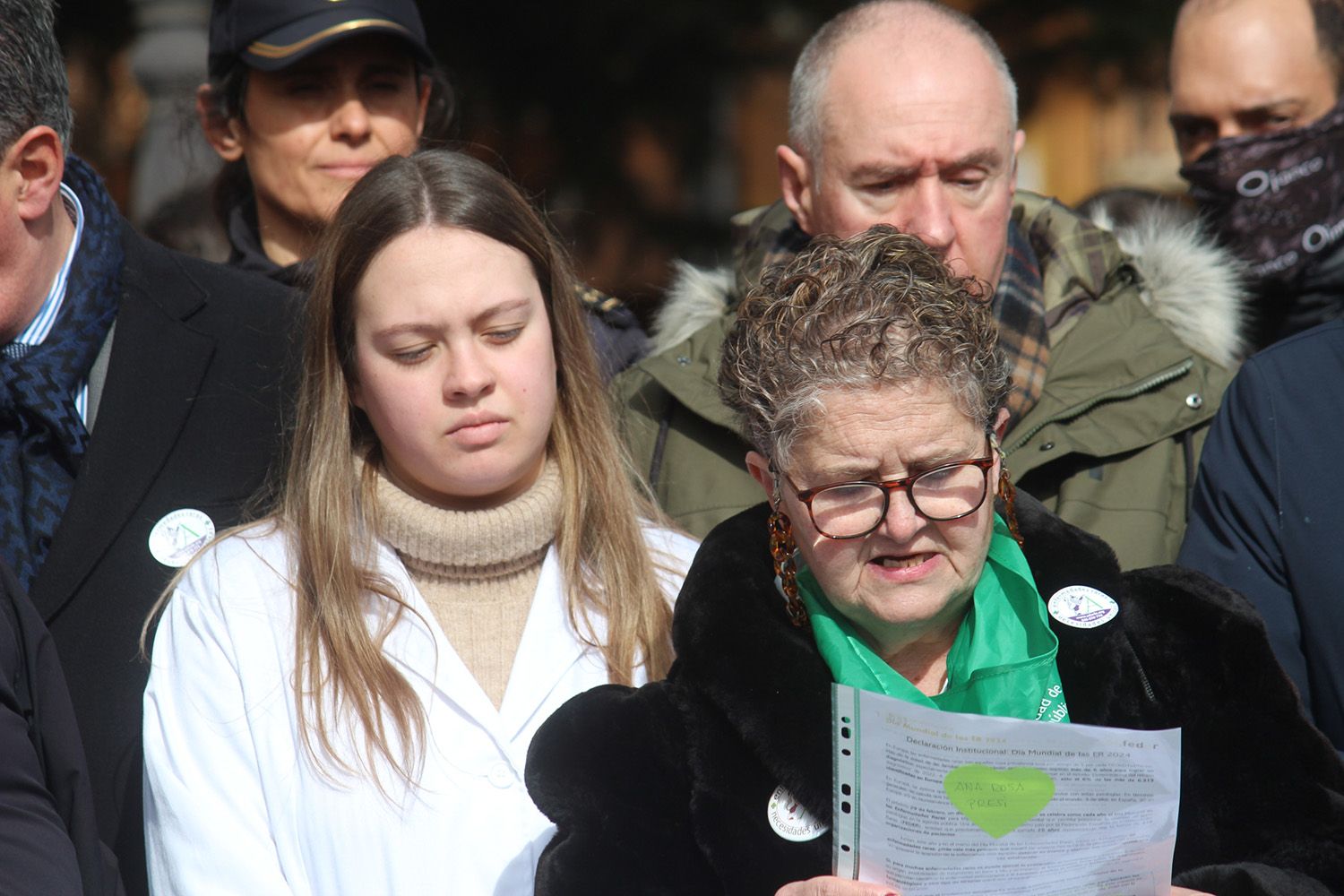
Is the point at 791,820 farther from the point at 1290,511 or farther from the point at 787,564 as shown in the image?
the point at 1290,511

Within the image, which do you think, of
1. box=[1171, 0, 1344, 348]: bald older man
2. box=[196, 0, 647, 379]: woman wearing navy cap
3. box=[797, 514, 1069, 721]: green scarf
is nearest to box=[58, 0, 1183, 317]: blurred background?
box=[196, 0, 647, 379]: woman wearing navy cap

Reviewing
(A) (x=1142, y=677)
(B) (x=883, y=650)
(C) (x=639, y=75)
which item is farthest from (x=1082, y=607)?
(C) (x=639, y=75)

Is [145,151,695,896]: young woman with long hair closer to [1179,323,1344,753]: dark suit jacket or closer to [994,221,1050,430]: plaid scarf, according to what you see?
[994,221,1050,430]: plaid scarf

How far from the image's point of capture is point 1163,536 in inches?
123

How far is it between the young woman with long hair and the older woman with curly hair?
1.04 feet

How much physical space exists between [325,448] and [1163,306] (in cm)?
195

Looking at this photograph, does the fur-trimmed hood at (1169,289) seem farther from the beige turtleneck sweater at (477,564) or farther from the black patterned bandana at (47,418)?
the black patterned bandana at (47,418)

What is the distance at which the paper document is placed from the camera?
212 centimetres

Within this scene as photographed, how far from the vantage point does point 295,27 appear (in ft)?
11.9

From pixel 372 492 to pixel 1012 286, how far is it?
1490mm

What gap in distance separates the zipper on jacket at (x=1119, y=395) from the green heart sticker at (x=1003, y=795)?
3.98 ft

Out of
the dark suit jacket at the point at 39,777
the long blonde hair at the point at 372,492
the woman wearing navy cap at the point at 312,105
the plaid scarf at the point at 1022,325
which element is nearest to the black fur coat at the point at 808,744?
the long blonde hair at the point at 372,492

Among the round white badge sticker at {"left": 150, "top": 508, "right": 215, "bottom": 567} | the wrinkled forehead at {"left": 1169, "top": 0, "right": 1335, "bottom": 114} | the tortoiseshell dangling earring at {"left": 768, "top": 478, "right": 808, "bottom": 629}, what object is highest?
the wrinkled forehead at {"left": 1169, "top": 0, "right": 1335, "bottom": 114}

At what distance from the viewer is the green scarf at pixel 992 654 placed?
237 centimetres
